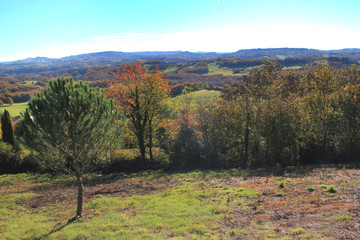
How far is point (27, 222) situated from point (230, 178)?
14718mm

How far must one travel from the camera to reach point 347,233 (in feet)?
27.1

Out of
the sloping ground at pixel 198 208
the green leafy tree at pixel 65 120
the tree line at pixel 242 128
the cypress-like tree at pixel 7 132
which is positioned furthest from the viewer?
the cypress-like tree at pixel 7 132

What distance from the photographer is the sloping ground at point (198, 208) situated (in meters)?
9.56

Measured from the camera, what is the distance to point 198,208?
12.6 m

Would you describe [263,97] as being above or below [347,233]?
above

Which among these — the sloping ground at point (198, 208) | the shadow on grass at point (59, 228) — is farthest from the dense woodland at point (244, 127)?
the shadow on grass at point (59, 228)

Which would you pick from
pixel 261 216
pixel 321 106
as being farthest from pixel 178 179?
pixel 321 106

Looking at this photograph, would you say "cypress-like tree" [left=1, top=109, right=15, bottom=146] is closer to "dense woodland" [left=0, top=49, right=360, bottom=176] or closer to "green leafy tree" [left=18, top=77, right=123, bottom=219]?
"dense woodland" [left=0, top=49, right=360, bottom=176]

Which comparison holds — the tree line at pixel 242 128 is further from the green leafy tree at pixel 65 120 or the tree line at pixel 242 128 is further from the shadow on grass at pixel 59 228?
the shadow on grass at pixel 59 228

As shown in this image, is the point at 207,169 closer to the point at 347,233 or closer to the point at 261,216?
the point at 261,216

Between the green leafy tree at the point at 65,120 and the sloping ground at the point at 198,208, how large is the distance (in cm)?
355

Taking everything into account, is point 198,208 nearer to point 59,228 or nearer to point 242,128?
point 59,228

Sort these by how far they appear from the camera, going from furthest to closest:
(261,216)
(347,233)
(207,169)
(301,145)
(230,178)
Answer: (207,169)
(301,145)
(230,178)
(261,216)
(347,233)

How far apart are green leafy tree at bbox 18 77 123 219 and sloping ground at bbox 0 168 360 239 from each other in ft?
11.7
